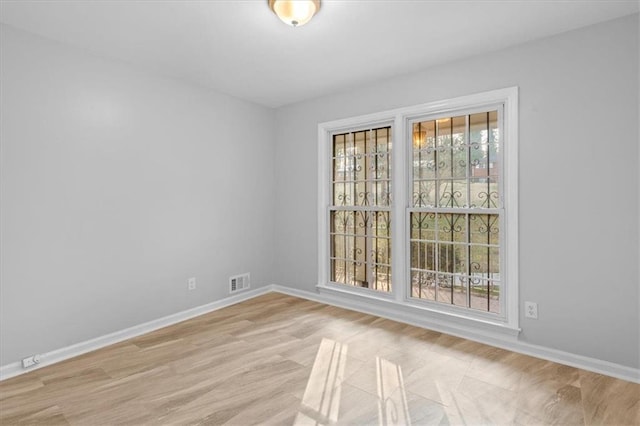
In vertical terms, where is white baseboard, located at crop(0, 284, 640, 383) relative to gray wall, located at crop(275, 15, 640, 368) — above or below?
below

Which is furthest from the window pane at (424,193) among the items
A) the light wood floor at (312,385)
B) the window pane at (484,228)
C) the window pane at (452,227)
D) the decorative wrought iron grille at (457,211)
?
the light wood floor at (312,385)

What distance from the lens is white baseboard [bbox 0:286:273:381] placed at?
2.56 metres

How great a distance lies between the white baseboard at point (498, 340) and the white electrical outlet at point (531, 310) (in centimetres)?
24

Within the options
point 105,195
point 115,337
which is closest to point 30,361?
point 115,337

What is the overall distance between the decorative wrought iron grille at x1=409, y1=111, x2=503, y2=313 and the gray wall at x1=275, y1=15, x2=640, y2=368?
29 cm

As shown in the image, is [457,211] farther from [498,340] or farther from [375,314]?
[375,314]

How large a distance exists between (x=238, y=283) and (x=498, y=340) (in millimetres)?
2981

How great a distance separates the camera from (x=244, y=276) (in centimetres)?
441

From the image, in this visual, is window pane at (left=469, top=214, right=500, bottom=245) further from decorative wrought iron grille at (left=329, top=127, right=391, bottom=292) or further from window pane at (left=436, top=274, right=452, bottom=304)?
decorative wrought iron grille at (left=329, top=127, right=391, bottom=292)

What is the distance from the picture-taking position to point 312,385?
7.81ft

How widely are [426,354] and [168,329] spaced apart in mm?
2543

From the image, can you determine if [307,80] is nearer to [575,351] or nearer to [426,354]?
[426,354]

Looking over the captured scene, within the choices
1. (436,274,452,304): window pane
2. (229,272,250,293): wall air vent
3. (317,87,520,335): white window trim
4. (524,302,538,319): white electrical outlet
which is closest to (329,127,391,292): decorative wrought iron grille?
(317,87,520,335): white window trim

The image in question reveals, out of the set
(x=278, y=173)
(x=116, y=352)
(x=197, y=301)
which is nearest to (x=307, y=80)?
(x=278, y=173)
